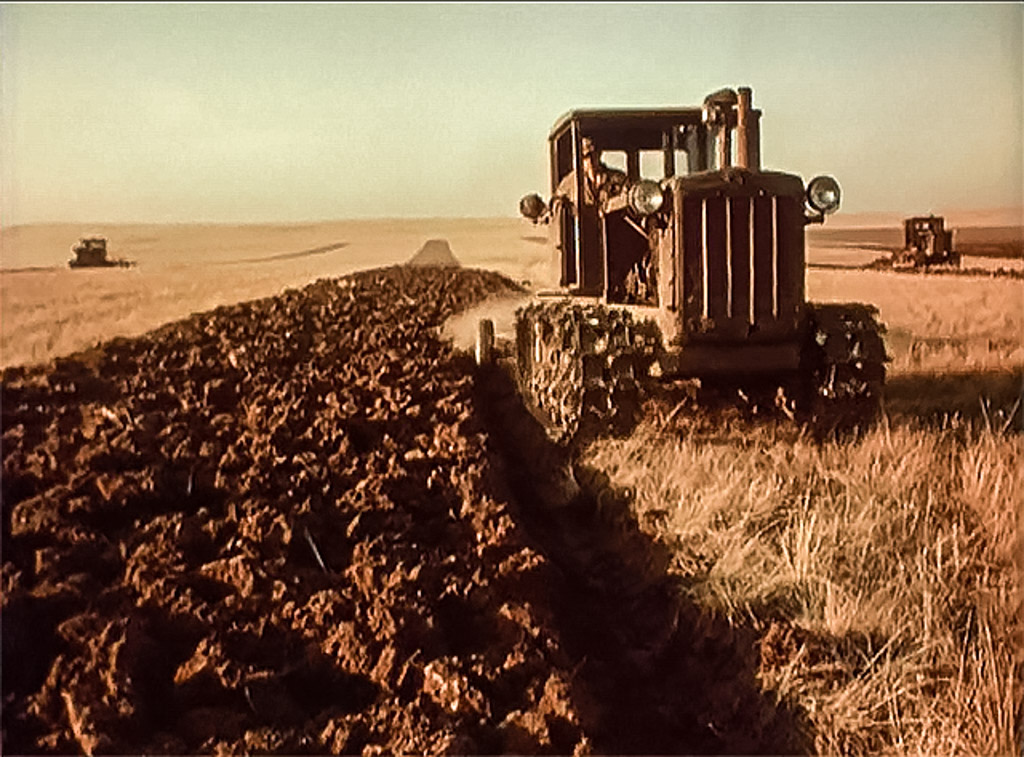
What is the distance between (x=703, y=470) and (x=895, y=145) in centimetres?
94

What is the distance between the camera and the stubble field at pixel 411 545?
227 centimetres

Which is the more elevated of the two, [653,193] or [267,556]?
[653,193]

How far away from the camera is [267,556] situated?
8.31 feet

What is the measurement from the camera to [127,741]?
216cm

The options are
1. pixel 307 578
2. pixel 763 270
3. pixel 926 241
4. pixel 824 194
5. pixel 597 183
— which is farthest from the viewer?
pixel 597 183

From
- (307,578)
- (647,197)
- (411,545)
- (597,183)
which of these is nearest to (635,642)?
(411,545)

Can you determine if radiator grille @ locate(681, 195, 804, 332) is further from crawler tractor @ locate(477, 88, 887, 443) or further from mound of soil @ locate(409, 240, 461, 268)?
mound of soil @ locate(409, 240, 461, 268)

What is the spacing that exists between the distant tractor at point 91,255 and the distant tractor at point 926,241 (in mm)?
1795

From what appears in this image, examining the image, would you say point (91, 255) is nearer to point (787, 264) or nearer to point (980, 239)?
point (787, 264)

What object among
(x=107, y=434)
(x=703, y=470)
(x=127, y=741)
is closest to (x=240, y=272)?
(x=107, y=434)

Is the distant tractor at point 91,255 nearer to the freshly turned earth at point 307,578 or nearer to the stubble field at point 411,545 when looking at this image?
the stubble field at point 411,545

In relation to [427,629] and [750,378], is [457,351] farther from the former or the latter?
[427,629]

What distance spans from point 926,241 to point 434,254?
3.80ft

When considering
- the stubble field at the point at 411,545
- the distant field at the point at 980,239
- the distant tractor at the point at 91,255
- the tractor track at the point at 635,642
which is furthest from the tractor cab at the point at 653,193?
the distant tractor at the point at 91,255
